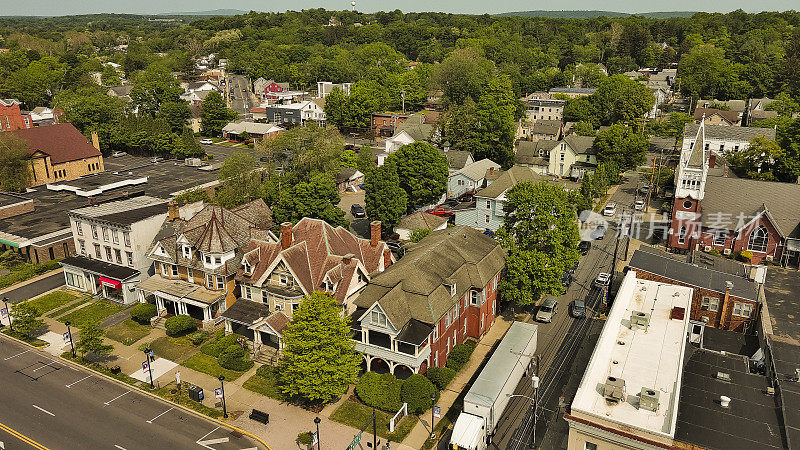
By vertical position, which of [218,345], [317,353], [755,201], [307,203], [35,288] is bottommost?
[218,345]

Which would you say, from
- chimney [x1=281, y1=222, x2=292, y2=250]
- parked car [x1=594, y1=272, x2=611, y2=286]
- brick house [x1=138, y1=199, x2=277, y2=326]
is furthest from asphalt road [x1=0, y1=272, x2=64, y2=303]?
parked car [x1=594, y1=272, x2=611, y2=286]

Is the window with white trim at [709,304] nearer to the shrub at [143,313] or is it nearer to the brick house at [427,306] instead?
the brick house at [427,306]

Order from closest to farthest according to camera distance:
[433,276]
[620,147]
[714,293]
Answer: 1. [433,276]
2. [714,293]
3. [620,147]

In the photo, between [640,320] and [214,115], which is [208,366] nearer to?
[640,320]

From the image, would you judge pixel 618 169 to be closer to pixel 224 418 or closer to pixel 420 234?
pixel 420 234

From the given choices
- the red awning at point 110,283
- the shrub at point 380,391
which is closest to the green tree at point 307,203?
the red awning at point 110,283

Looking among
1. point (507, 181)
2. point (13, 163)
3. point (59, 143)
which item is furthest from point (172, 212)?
point (59, 143)

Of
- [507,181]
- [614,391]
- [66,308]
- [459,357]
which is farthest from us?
[507,181]
